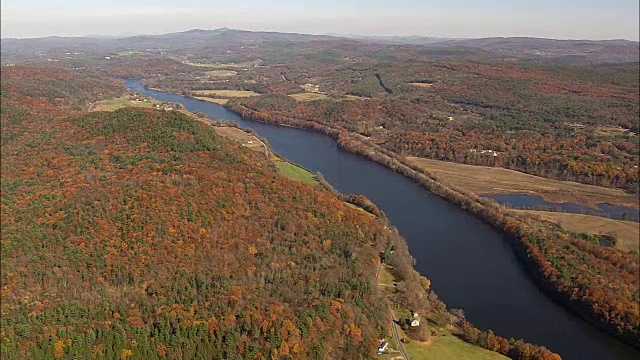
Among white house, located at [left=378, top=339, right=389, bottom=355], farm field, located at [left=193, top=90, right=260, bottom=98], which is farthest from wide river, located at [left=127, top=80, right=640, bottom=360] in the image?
farm field, located at [left=193, top=90, right=260, bottom=98]

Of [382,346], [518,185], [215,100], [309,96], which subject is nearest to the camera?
[382,346]

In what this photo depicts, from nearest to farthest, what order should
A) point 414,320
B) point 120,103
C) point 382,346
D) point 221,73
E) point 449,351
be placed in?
point 382,346
point 449,351
point 414,320
point 120,103
point 221,73

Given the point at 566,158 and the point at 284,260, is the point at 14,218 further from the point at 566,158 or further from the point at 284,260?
the point at 566,158

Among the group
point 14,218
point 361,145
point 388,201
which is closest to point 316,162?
point 361,145

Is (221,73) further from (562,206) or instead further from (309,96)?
(562,206)

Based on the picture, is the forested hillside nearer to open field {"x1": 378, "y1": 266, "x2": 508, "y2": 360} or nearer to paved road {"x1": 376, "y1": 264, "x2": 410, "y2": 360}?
paved road {"x1": 376, "y1": 264, "x2": 410, "y2": 360}

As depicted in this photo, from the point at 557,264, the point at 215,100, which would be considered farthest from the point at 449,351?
the point at 215,100
